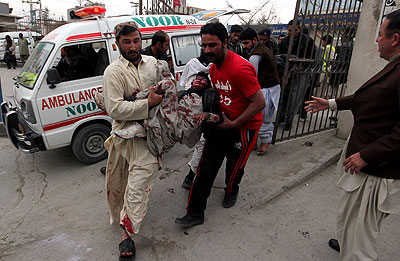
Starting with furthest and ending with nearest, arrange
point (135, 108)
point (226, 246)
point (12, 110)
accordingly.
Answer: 1. point (12, 110)
2. point (226, 246)
3. point (135, 108)

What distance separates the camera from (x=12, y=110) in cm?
376

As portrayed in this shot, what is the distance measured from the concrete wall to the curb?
43.1 inches

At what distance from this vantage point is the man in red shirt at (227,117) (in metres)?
2.12

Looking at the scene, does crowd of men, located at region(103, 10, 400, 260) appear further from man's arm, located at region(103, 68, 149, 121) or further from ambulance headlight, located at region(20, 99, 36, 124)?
ambulance headlight, located at region(20, 99, 36, 124)

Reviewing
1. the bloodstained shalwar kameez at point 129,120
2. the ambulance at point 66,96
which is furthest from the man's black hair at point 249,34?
the bloodstained shalwar kameez at point 129,120

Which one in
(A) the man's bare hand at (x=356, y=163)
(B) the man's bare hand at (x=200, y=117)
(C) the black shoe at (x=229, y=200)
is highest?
(B) the man's bare hand at (x=200, y=117)

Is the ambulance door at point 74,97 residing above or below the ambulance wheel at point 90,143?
above

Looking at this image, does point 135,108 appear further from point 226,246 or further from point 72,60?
point 72,60

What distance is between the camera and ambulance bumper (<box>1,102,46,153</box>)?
3574mm

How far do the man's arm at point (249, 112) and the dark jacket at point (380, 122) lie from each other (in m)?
0.69

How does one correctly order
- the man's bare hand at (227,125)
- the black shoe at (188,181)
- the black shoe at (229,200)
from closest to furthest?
1. the man's bare hand at (227,125)
2. the black shoe at (229,200)
3. the black shoe at (188,181)

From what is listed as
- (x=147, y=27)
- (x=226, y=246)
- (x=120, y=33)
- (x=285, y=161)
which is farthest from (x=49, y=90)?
(x=285, y=161)

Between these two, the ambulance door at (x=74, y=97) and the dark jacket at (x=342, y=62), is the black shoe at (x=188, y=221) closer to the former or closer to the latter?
the ambulance door at (x=74, y=97)

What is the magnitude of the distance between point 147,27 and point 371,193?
3.83 metres
